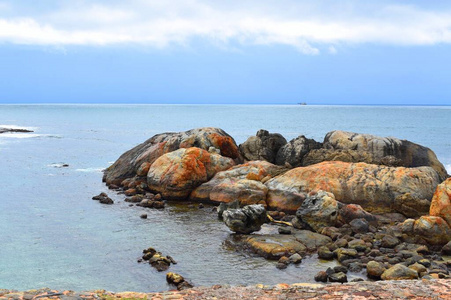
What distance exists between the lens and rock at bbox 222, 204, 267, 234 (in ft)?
70.2

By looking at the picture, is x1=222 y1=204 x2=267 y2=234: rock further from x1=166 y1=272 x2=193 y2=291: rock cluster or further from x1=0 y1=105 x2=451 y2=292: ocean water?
x1=166 y1=272 x2=193 y2=291: rock cluster

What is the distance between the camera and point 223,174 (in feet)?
98.5

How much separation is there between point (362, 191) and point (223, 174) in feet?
29.8

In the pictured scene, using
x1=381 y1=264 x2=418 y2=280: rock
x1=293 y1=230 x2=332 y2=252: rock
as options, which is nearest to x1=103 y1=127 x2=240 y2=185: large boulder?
x1=293 y1=230 x2=332 y2=252: rock

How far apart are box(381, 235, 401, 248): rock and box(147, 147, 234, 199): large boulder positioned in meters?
13.4

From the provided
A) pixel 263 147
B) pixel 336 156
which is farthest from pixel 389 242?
pixel 263 147

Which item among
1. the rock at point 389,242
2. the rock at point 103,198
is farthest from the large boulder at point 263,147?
the rock at point 389,242

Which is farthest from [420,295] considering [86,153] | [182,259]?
[86,153]

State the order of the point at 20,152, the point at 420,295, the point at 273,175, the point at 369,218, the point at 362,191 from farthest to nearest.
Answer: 1. the point at 20,152
2. the point at 273,175
3. the point at 362,191
4. the point at 369,218
5. the point at 420,295

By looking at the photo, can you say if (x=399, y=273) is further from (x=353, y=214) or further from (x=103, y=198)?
(x=103, y=198)

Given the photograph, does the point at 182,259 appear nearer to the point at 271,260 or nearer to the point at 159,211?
the point at 271,260

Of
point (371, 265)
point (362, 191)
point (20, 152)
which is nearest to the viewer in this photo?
point (371, 265)

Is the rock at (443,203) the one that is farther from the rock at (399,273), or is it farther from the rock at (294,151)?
the rock at (294,151)

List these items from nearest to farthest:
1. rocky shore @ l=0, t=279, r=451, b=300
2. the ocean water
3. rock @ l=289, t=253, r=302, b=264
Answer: rocky shore @ l=0, t=279, r=451, b=300 < the ocean water < rock @ l=289, t=253, r=302, b=264
